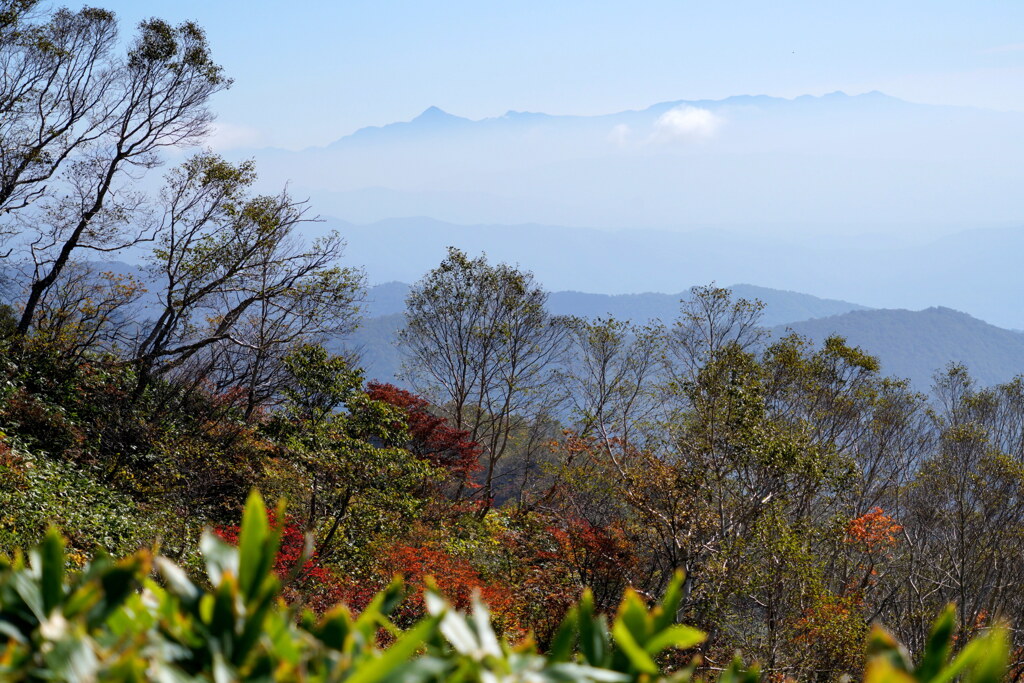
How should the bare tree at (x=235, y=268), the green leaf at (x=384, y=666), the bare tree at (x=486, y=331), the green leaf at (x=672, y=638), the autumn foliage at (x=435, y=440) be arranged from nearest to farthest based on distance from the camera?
the green leaf at (x=384, y=666) < the green leaf at (x=672, y=638) < the bare tree at (x=235, y=268) < the autumn foliage at (x=435, y=440) < the bare tree at (x=486, y=331)

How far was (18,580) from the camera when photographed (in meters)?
1.14

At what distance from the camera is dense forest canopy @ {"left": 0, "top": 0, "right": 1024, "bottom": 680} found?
970 centimetres

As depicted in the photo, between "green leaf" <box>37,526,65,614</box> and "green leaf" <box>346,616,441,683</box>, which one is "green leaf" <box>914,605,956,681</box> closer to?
"green leaf" <box>346,616,441,683</box>

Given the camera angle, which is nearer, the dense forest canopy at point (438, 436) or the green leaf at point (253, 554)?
the green leaf at point (253, 554)

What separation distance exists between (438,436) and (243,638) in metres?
15.9

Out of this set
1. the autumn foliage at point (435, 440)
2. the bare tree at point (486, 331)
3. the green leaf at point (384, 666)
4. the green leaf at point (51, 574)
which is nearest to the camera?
the green leaf at point (384, 666)

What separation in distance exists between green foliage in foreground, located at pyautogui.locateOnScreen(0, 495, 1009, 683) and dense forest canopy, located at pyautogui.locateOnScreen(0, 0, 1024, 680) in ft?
17.7

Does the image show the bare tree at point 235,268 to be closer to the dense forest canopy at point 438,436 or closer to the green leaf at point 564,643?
the dense forest canopy at point 438,436

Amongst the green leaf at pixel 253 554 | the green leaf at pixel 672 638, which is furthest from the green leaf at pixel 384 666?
the green leaf at pixel 672 638

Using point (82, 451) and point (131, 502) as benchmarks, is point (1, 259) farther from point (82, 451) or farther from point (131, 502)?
point (131, 502)

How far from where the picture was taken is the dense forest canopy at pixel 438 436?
9.70m

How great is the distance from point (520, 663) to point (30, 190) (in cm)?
1597

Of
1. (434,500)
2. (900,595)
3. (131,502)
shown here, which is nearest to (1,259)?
(131,502)

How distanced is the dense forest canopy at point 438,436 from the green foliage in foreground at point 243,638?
5392mm
